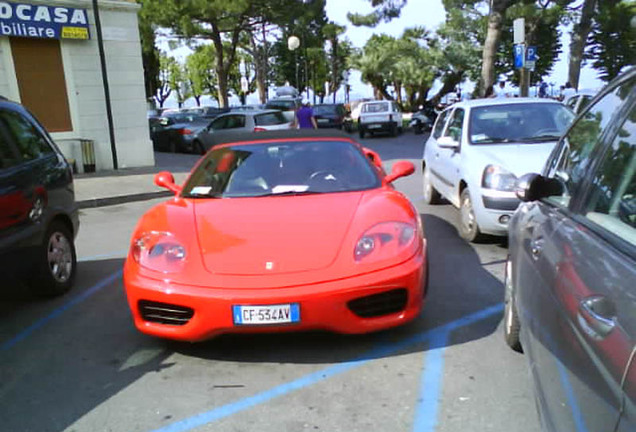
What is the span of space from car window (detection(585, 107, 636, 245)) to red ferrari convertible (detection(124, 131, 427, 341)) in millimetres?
1475

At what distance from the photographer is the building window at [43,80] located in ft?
41.7

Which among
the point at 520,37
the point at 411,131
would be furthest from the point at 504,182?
the point at 411,131

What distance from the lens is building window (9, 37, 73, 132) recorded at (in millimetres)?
12703

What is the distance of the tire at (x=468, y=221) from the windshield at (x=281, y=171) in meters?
1.93

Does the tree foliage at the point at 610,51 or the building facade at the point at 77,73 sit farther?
the tree foliage at the point at 610,51

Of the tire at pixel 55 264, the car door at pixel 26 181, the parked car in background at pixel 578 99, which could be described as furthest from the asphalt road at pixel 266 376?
the parked car in background at pixel 578 99

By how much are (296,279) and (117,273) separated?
2.98 m

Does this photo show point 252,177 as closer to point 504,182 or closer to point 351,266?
point 351,266

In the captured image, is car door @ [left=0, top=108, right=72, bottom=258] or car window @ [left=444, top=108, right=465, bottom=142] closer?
car door @ [left=0, top=108, right=72, bottom=258]

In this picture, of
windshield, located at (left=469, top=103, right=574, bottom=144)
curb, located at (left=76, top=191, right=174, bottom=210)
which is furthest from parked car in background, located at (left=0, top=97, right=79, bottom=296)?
curb, located at (left=76, top=191, right=174, bottom=210)

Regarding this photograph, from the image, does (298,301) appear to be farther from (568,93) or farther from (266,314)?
(568,93)

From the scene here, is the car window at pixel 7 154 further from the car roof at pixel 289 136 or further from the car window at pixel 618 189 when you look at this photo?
the car window at pixel 618 189

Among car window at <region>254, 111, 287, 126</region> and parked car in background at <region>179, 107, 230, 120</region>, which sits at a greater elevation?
car window at <region>254, 111, 287, 126</region>

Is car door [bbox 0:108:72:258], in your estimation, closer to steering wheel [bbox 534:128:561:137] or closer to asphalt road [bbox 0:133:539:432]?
asphalt road [bbox 0:133:539:432]
